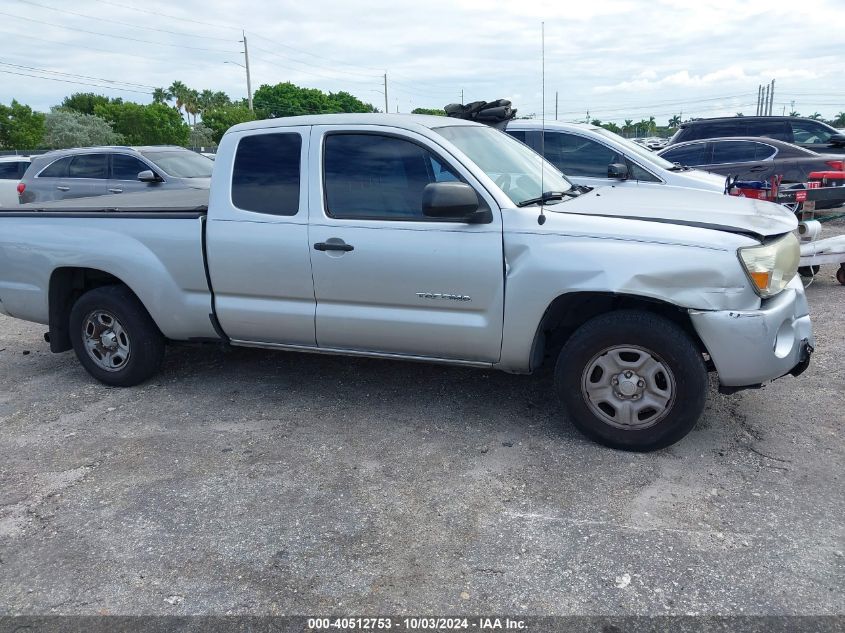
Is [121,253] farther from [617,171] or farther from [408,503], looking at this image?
[617,171]

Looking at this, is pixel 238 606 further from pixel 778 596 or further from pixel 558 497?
pixel 778 596

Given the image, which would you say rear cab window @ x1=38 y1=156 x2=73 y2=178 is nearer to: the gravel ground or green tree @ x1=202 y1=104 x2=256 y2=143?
the gravel ground

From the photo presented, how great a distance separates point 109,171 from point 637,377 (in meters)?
10.2

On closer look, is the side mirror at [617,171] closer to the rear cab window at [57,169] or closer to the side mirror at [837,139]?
the side mirror at [837,139]

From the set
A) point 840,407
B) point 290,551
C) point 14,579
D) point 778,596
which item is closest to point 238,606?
point 290,551

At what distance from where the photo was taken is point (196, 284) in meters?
4.84

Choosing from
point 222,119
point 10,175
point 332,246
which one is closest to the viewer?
point 332,246

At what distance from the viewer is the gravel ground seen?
9.64 ft

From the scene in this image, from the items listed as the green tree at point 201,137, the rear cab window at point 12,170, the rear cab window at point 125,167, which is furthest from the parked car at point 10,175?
the green tree at point 201,137

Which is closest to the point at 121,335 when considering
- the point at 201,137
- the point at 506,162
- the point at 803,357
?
the point at 506,162

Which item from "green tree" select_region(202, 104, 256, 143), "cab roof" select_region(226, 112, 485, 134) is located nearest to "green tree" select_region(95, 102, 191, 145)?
"green tree" select_region(202, 104, 256, 143)

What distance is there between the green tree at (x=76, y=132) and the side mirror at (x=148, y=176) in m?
41.1

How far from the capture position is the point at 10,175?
1636 centimetres

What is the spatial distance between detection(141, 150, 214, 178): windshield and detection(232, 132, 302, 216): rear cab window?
7.03 meters
